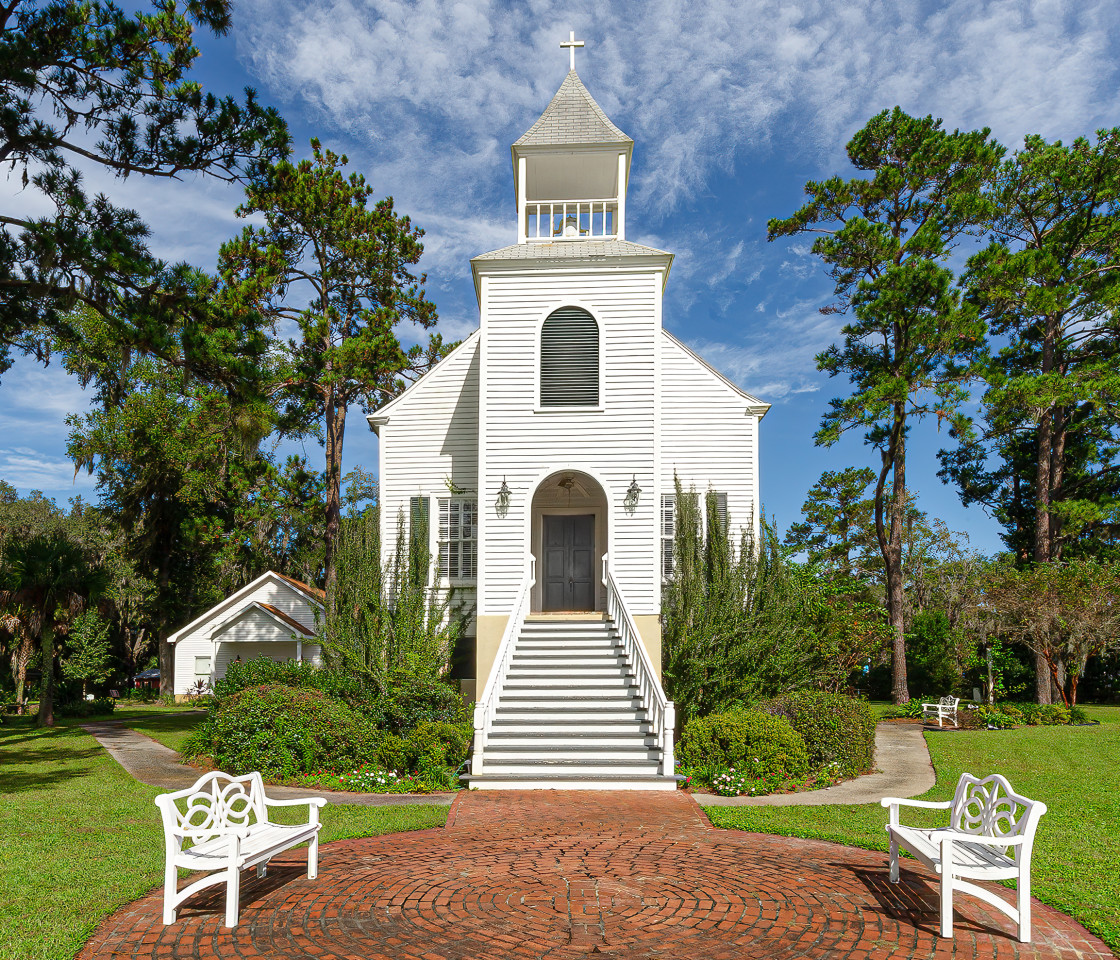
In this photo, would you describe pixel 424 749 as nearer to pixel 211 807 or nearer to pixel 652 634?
pixel 652 634

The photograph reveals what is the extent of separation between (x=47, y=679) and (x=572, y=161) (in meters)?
19.0

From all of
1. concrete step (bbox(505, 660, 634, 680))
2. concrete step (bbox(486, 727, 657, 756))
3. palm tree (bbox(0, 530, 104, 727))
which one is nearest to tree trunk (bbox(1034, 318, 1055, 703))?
concrete step (bbox(505, 660, 634, 680))

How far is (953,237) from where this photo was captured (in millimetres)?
25969

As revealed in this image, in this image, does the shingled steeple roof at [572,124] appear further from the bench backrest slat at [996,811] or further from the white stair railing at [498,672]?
the bench backrest slat at [996,811]

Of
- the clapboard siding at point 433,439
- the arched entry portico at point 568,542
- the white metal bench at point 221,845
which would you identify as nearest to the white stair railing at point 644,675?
the arched entry portico at point 568,542

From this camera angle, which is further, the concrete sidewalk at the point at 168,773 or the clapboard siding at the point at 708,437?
the clapboard siding at the point at 708,437

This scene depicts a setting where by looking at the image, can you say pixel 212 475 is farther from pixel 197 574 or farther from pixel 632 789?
pixel 632 789

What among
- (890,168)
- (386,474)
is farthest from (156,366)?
(890,168)

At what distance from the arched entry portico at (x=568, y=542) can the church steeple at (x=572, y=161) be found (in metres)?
5.76

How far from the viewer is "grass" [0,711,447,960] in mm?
5762

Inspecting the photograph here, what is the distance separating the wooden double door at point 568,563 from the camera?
18.0 m

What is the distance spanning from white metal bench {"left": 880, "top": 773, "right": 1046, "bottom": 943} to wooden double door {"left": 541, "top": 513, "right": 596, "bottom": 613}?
38.2 feet

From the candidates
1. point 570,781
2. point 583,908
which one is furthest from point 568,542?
point 583,908

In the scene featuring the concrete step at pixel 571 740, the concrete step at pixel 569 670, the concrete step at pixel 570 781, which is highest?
the concrete step at pixel 569 670
